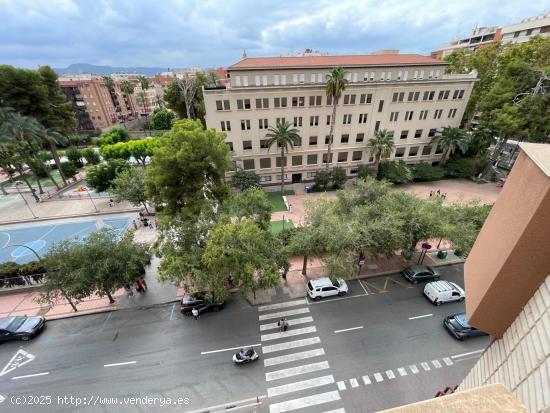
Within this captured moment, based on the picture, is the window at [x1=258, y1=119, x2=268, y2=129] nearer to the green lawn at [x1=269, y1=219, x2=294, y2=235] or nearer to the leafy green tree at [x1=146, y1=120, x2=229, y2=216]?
the leafy green tree at [x1=146, y1=120, x2=229, y2=216]

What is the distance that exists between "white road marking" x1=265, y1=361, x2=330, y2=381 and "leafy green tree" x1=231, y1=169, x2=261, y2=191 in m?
23.3

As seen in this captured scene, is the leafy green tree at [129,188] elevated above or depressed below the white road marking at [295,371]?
above

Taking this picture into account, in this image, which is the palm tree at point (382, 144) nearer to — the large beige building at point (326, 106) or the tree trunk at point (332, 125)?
the large beige building at point (326, 106)

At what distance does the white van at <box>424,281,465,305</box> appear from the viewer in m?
17.7

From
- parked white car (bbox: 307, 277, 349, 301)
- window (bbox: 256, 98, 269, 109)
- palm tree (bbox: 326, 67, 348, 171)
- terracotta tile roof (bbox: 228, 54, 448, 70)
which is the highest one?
terracotta tile roof (bbox: 228, 54, 448, 70)

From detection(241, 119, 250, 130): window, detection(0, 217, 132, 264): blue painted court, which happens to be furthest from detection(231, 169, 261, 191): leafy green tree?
detection(0, 217, 132, 264): blue painted court

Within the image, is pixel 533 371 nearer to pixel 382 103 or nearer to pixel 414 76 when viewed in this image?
pixel 382 103

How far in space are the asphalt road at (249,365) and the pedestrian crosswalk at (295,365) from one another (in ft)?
0.20

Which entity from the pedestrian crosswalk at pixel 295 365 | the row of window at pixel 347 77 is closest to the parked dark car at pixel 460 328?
the pedestrian crosswalk at pixel 295 365

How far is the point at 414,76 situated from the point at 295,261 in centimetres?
3234

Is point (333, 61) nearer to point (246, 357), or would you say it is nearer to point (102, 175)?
point (246, 357)

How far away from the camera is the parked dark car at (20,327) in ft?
52.9

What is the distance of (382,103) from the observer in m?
34.8

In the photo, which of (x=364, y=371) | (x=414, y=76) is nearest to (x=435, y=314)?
(x=364, y=371)
